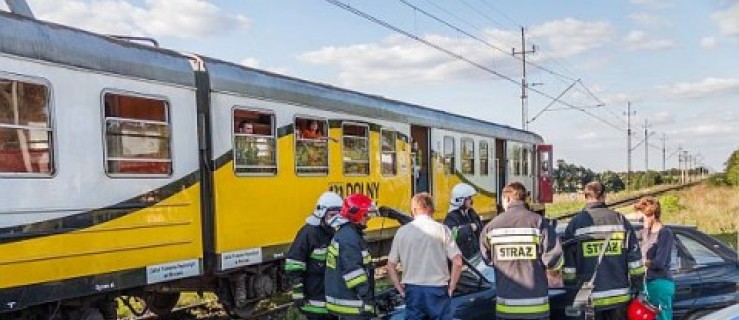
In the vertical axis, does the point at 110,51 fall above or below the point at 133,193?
above

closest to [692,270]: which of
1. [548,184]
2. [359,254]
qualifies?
[359,254]

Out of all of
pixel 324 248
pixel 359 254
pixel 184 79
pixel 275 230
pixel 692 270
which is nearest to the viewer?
pixel 359 254

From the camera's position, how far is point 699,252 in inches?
265

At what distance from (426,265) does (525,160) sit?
15706mm

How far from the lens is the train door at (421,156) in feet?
43.9

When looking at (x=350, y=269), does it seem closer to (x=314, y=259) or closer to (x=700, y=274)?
(x=314, y=259)

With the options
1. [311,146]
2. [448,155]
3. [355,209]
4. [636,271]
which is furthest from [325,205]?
[448,155]

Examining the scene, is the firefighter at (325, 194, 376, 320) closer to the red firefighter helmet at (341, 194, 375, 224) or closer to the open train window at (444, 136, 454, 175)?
the red firefighter helmet at (341, 194, 375, 224)

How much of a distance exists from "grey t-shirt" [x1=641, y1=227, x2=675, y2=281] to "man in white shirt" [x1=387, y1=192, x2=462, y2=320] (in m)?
1.78

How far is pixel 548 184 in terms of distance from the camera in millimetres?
22719

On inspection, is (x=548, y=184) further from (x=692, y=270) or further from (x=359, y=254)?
(x=359, y=254)

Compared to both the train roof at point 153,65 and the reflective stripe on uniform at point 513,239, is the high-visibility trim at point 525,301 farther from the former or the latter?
the train roof at point 153,65

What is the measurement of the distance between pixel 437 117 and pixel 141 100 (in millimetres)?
8136

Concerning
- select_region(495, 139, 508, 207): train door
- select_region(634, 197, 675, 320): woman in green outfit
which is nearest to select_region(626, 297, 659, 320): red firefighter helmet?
select_region(634, 197, 675, 320): woman in green outfit
